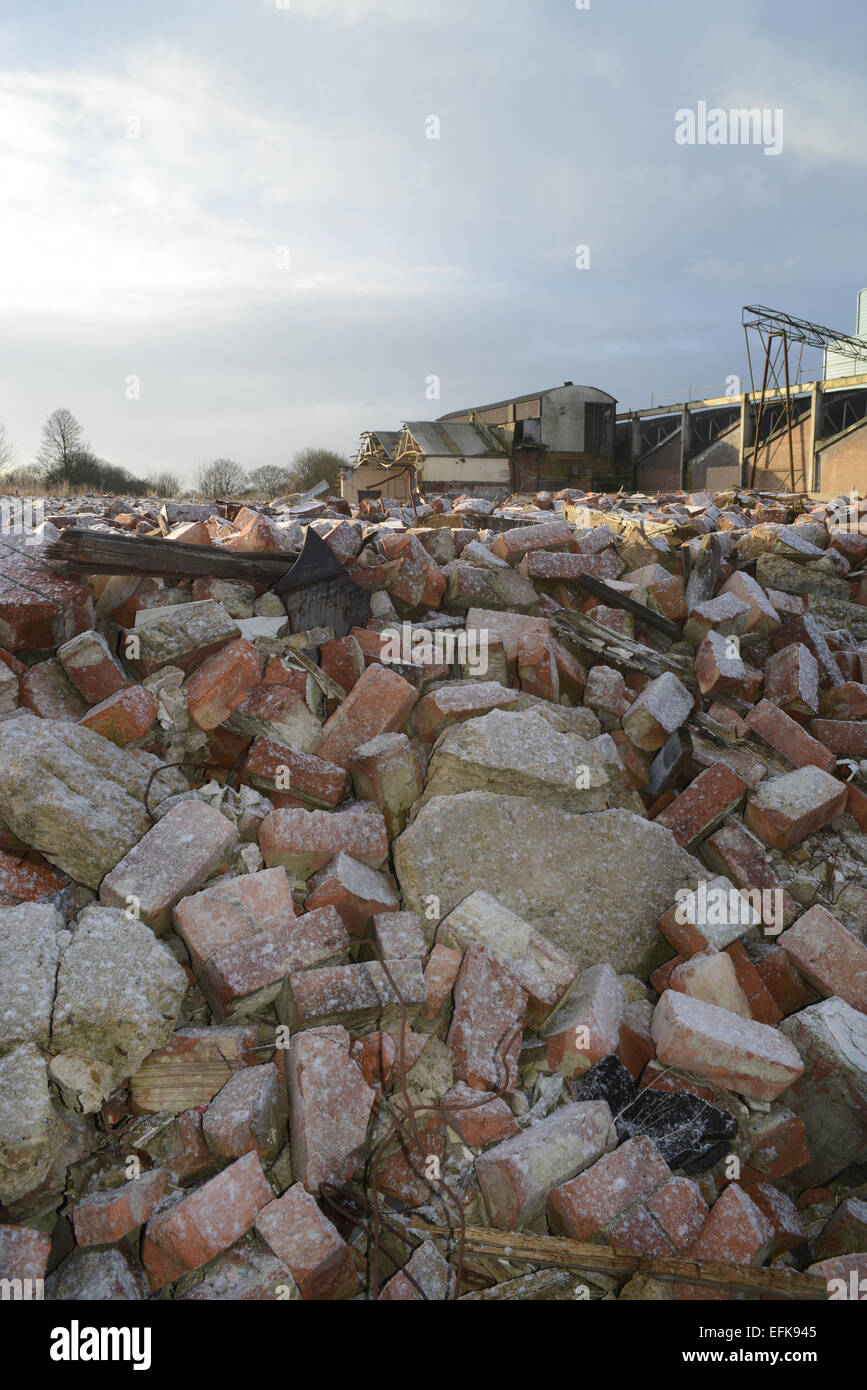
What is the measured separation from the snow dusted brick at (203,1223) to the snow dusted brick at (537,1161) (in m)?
0.75

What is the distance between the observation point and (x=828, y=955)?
3318 mm

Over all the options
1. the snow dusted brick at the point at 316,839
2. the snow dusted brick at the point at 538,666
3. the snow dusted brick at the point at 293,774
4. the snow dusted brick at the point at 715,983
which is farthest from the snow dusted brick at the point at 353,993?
the snow dusted brick at the point at 538,666

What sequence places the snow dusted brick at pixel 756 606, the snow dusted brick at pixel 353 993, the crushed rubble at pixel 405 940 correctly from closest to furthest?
the crushed rubble at pixel 405 940 → the snow dusted brick at pixel 353 993 → the snow dusted brick at pixel 756 606

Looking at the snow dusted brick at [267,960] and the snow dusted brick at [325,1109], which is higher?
the snow dusted brick at [267,960]

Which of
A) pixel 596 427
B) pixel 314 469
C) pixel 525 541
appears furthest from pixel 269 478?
pixel 525 541

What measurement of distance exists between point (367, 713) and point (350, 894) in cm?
103

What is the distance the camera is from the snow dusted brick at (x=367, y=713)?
12.5 feet

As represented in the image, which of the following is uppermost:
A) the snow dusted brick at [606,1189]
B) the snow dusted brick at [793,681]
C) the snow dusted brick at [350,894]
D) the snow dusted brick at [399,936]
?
the snow dusted brick at [793,681]

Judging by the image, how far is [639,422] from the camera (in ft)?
→ 88.8

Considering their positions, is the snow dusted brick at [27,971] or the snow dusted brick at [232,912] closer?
the snow dusted brick at [27,971]

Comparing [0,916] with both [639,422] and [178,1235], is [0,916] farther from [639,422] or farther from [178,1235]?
[639,422]

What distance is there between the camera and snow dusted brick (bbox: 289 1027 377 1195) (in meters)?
2.49

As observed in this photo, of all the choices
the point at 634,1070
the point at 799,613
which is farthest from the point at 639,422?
the point at 634,1070

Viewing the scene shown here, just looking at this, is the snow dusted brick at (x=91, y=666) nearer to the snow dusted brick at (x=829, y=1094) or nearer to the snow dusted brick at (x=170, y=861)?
the snow dusted brick at (x=170, y=861)
